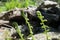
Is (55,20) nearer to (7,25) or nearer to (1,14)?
(7,25)

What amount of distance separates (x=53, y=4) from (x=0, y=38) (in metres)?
2.35

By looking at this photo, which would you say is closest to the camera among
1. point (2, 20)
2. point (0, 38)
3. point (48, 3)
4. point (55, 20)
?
point (0, 38)

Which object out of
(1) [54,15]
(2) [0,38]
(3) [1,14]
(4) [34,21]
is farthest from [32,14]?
(2) [0,38]

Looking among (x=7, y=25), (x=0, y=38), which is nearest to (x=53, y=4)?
(x=7, y=25)

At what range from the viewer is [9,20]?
4941 millimetres

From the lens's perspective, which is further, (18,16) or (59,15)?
(18,16)

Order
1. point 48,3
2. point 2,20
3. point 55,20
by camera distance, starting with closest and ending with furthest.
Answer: point 55,20, point 2,20, point 48,3

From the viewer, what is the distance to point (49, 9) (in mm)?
5102

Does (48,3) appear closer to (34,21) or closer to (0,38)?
(34,21)

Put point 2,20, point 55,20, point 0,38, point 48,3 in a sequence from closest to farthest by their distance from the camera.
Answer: point 0,38, point 55,20, point 2,20, point 48,3

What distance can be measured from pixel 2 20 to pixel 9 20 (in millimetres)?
178

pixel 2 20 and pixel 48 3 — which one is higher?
pixel 48 3

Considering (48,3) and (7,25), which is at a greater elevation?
(48,3)

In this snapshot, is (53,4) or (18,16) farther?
(53,4)
